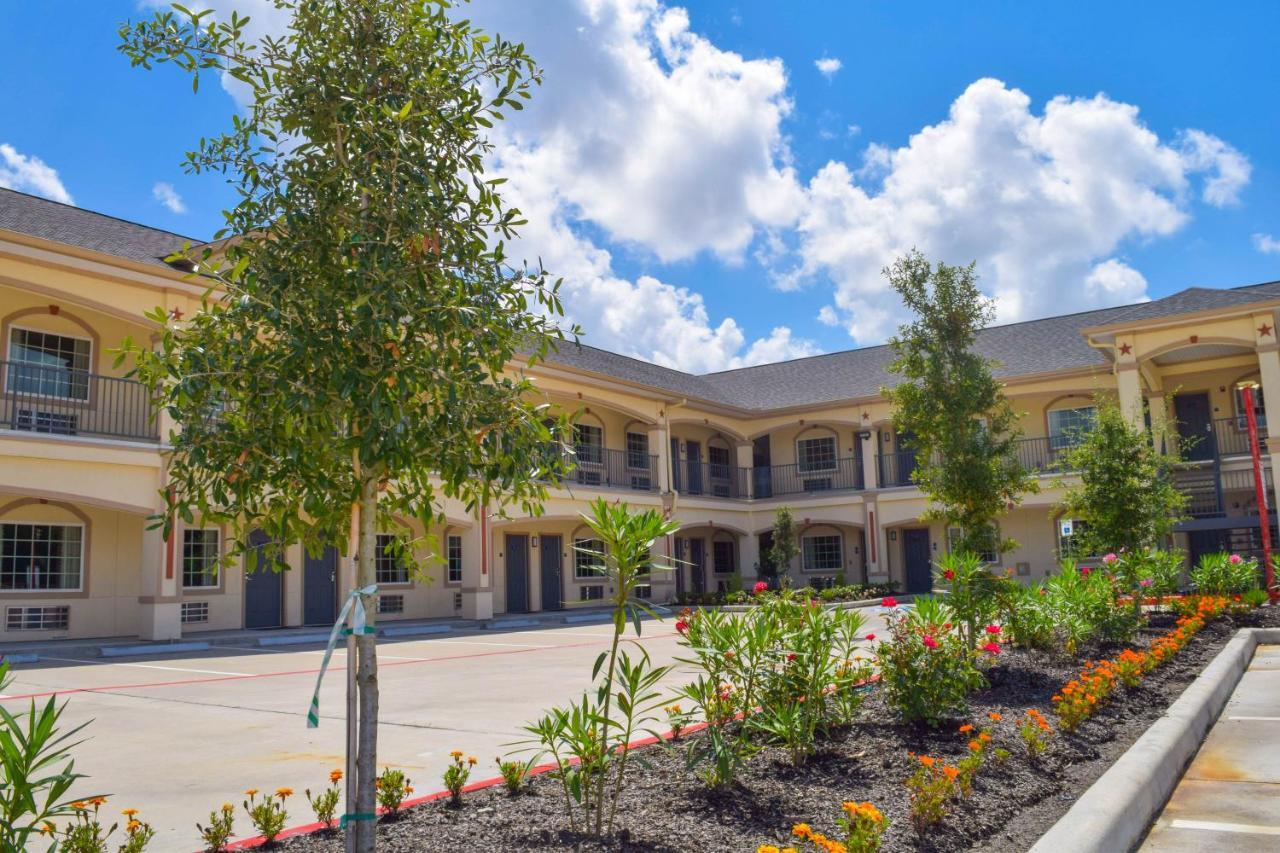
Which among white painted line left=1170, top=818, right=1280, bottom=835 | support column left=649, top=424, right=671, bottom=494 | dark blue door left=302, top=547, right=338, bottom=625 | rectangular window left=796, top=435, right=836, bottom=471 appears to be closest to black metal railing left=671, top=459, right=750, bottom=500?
support column left=649, top=424, right=671, bottom=494

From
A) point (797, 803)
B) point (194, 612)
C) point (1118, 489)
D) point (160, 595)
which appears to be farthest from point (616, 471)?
point (797, 803)

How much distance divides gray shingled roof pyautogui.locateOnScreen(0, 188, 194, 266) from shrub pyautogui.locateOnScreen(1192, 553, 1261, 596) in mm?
19502

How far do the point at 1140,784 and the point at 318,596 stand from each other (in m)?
20.1

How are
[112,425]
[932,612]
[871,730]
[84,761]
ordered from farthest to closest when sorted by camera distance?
[112,425], [932,612], [84,761], [871,730]

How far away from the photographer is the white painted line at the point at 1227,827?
213 inches

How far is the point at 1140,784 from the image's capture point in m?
5.48

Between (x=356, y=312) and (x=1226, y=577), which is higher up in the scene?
(x=356, y=312)

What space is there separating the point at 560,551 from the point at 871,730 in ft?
73.3

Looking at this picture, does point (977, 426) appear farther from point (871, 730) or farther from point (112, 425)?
point (112, 425)

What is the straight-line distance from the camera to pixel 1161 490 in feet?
53.4

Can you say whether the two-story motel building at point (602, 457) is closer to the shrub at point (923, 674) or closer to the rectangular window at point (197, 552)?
the rectangular window at point (197, 552)

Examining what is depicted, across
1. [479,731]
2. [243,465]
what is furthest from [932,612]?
[243,465]

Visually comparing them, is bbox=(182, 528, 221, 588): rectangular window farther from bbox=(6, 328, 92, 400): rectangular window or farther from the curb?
the curb

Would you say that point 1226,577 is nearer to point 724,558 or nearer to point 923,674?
point 923,674
